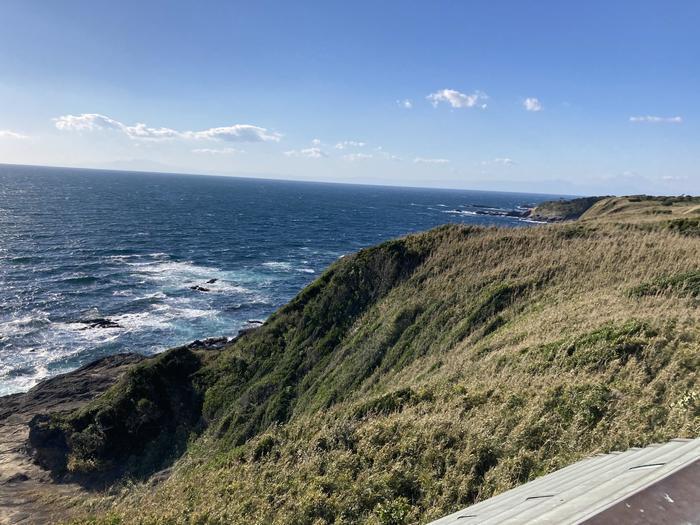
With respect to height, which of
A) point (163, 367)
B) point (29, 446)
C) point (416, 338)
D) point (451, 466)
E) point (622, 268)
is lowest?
point (29, 446)

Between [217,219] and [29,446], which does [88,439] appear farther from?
[217,219]

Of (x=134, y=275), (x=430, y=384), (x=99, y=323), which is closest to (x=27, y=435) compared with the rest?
(x=99, y=323)

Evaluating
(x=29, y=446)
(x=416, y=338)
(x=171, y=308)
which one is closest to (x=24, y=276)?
(x=171, y=308)

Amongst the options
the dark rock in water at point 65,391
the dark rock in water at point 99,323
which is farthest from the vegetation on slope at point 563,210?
the dark rock in water at point 65,391

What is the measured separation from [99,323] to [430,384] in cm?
4207

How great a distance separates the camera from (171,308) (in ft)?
161

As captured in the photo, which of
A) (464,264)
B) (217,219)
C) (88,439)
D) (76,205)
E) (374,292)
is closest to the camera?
(88,439)

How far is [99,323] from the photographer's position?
44188mm

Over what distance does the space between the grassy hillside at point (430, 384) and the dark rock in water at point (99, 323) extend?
21064mm

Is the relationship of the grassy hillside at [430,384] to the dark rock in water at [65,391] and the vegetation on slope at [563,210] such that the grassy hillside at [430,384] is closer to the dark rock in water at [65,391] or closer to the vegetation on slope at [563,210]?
the dark rock in water at [65,391]

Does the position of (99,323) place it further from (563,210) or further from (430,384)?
(563,210)

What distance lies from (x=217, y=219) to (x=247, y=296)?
7015cm

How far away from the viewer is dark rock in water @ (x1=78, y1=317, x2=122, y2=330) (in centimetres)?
4371

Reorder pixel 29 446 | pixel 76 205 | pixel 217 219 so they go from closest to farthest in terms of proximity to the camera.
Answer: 1. pixel 29 446
2. pixel 217 219
3. pixel 76 205
